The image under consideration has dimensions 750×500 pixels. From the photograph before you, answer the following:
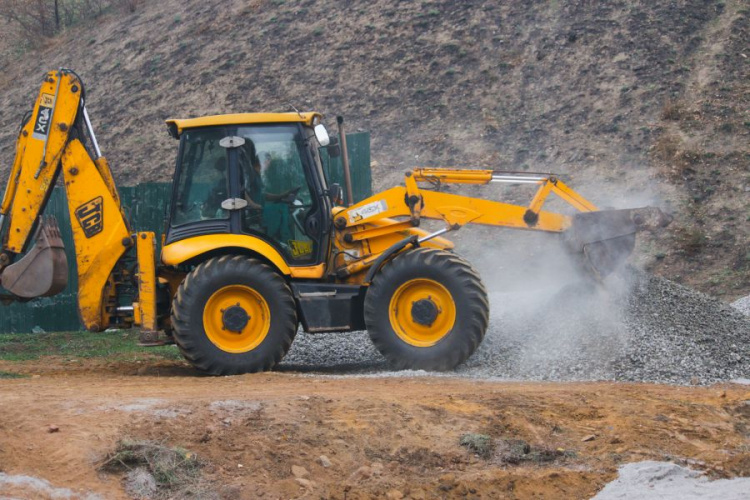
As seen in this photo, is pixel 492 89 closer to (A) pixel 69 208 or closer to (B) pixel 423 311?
(B) pixel 423 311

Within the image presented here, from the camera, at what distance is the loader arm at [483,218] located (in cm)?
1089

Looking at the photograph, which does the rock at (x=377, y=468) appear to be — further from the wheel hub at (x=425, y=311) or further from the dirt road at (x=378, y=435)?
the wheel hub at (x=425, y=311)

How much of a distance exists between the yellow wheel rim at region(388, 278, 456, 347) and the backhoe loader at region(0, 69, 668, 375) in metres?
0.02

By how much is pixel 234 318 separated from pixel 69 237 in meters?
6.38

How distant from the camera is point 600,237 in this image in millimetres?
10992

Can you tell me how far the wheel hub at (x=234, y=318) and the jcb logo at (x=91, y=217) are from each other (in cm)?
182

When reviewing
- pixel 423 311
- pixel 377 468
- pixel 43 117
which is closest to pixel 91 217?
pixel 43 117

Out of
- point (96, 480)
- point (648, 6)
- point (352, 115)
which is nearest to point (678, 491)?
point (96, 480)

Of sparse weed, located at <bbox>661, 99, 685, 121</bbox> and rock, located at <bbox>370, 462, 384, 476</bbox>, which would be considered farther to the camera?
sparse weed, located at <bbox>661, 99, 685, 121</bbox>

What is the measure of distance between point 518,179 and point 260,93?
14990 mm

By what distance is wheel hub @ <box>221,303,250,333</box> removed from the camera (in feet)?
34.4

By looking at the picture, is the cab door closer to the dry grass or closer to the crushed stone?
the dry grass

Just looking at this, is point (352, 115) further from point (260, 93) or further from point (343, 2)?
point (343, 2)

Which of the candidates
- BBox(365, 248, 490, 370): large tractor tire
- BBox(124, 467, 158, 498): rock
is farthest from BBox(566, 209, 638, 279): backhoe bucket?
BBox(124, 467, 158, 498): rock
